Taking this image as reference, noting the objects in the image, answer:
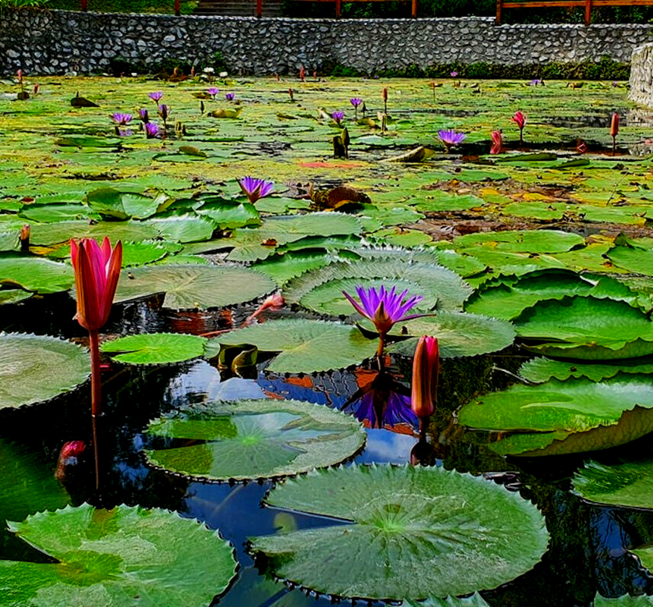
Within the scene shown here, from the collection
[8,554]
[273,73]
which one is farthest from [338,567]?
[273,73]

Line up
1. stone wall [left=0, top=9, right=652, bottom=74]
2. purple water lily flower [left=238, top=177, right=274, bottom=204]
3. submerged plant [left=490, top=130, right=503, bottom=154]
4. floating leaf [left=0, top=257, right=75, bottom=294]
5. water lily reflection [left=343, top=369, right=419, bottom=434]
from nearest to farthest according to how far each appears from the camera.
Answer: water lily reflection [left=343, top=369, right=419, bottom=434], floating leaf [left=0, top=257, right=75, bottom=294], purple water lily flower [left=238, top=177, right=274, bottom=204], submerged plant [left=490, top=130, right=503, bottom=154], stone wall [left=0, top=9, right=652, bottom=74]

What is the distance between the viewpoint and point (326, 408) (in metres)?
0.92

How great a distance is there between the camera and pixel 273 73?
590 inches

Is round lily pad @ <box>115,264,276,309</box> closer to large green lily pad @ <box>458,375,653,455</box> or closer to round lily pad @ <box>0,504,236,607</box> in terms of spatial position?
large green lily pad @ <box>458,375,653,455</box>

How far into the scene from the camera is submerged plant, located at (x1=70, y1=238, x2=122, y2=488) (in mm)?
832

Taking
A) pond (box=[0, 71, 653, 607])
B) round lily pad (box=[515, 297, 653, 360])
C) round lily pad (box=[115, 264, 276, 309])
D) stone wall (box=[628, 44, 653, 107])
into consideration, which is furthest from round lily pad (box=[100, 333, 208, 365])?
stone wall (box=[628, 44, 653, 107])

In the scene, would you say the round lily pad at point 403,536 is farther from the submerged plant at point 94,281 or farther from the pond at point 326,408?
the submerged plant at point 94,281

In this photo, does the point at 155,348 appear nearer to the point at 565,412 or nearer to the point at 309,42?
the point at 565,412

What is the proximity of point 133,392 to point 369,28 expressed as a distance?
14.8 meters

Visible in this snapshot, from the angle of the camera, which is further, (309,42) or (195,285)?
(309,42)

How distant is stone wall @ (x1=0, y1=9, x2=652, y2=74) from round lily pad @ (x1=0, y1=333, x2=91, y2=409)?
12.2 m

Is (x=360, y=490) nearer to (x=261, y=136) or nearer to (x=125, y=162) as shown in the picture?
(x=125, y=162)

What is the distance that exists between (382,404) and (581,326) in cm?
42

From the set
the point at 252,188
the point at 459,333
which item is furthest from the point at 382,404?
the point at 252,188
